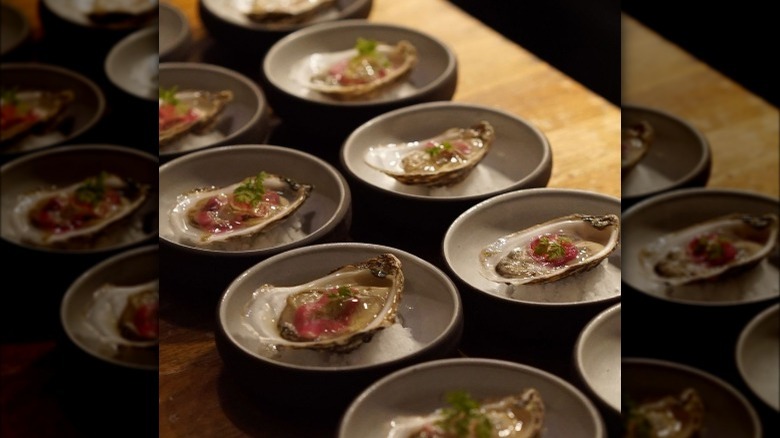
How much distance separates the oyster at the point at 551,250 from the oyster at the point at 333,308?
6.8 inches

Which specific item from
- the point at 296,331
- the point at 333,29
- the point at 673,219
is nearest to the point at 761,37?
the point at 673,219

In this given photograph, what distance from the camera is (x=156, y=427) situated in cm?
126

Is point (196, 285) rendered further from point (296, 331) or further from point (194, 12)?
point (194, 12)

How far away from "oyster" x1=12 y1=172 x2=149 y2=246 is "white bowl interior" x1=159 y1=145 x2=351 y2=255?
0.09m

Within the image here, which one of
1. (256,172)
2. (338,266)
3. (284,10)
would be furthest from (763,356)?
(284,10)

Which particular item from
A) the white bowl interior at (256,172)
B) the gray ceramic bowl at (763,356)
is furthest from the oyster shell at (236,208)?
the gray ceramic bowl at (763,356)

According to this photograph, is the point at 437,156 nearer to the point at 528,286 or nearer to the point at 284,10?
the point at 528,286

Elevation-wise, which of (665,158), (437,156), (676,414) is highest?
(665,158)

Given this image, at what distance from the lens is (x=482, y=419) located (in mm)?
1117

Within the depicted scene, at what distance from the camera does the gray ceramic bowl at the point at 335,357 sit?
1.26 metres

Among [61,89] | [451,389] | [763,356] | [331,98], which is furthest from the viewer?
[61,89]

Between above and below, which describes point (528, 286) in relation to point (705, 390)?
below

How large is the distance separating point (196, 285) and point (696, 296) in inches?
40.9

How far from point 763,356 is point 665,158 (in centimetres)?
17
